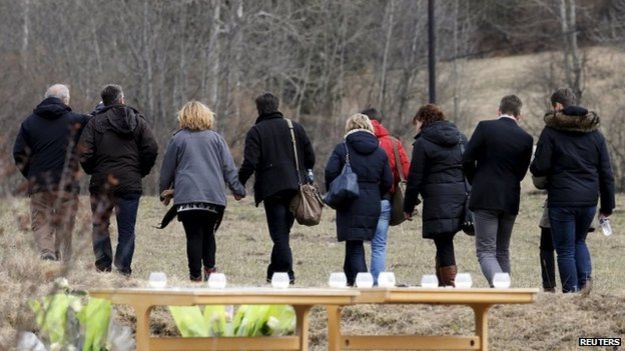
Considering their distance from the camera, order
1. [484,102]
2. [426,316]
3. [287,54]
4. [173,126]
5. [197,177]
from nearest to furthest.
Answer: [426,316] → [197,177] → [173,126] → [287,54] → [484,102]

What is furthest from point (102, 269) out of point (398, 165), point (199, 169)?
point (398, 165)

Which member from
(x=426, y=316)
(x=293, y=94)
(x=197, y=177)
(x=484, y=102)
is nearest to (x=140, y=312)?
(x=426, y=316)

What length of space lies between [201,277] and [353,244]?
1343 millimetres

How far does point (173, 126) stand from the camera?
34312 millimetres

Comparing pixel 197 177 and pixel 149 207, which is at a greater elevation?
pixel 149 207

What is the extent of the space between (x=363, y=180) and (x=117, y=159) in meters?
2.10

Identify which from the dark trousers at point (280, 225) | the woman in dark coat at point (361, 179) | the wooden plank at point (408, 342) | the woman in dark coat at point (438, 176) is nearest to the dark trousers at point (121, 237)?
the dark trousers at point (280, 225)

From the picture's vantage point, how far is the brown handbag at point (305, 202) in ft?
45.0

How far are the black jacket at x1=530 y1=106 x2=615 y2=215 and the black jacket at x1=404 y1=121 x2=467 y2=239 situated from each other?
744mm

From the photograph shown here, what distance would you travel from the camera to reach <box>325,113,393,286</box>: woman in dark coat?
44.0 feet

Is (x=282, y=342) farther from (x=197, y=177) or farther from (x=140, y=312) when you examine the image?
(x=197, y=177)

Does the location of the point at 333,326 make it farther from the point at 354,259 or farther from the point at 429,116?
the point at 354,259

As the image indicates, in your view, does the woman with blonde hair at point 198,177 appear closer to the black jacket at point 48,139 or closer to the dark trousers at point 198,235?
the dark trousers at point 198,235

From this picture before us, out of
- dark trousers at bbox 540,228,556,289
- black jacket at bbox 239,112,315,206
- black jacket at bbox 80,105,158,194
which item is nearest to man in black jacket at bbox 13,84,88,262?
black jacket at bbox 80,105,158,194
